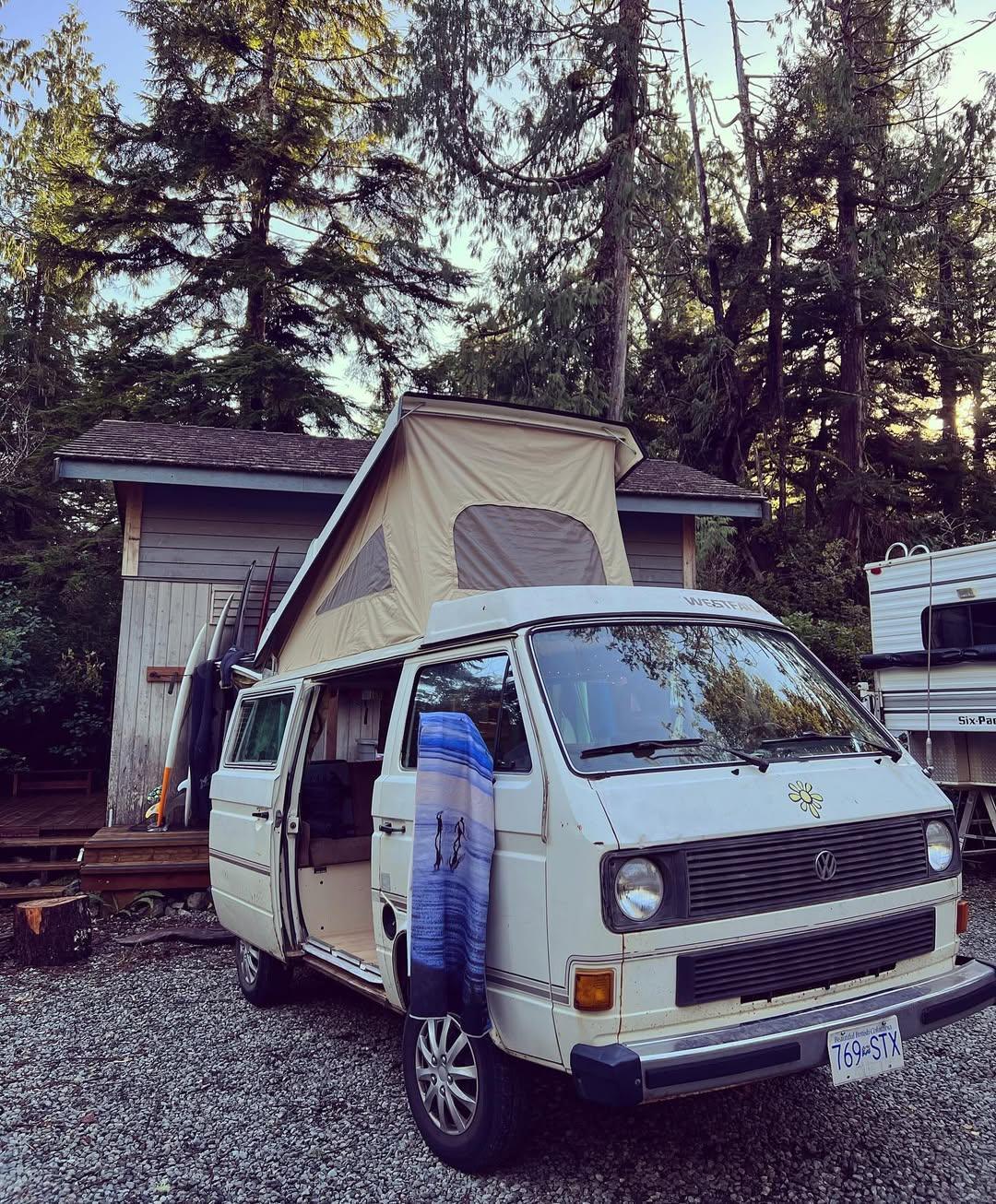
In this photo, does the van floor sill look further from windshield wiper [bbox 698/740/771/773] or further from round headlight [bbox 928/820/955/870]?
round headlight [bbox 928/820/955/870]

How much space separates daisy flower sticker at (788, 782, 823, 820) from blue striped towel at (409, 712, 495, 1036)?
44.4 inches

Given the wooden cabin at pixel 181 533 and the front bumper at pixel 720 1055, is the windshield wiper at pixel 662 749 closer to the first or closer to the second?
the front bumper at pixel 720 1055

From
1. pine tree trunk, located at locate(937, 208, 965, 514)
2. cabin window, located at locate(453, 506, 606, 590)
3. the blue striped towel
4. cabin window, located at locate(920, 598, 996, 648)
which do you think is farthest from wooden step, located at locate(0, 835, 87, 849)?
pine tree trunk, located at locate(937, 208, 965, 514)

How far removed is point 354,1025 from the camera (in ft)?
18.5

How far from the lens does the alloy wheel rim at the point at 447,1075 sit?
360 centimetres

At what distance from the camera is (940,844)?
3.85 m

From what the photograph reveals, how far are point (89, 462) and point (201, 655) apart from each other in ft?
7.51

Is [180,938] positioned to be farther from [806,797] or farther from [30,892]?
[806,797]

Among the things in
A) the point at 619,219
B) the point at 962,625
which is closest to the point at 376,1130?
the point at 962,625

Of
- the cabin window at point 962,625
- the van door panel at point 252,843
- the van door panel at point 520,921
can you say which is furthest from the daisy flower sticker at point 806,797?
the cabin window at point 962,625

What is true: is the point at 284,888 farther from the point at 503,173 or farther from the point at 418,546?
the point at 503,173

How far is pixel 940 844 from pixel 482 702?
197 cm

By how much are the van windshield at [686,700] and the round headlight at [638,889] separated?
379 mm

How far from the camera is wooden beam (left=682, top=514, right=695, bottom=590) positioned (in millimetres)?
11781
